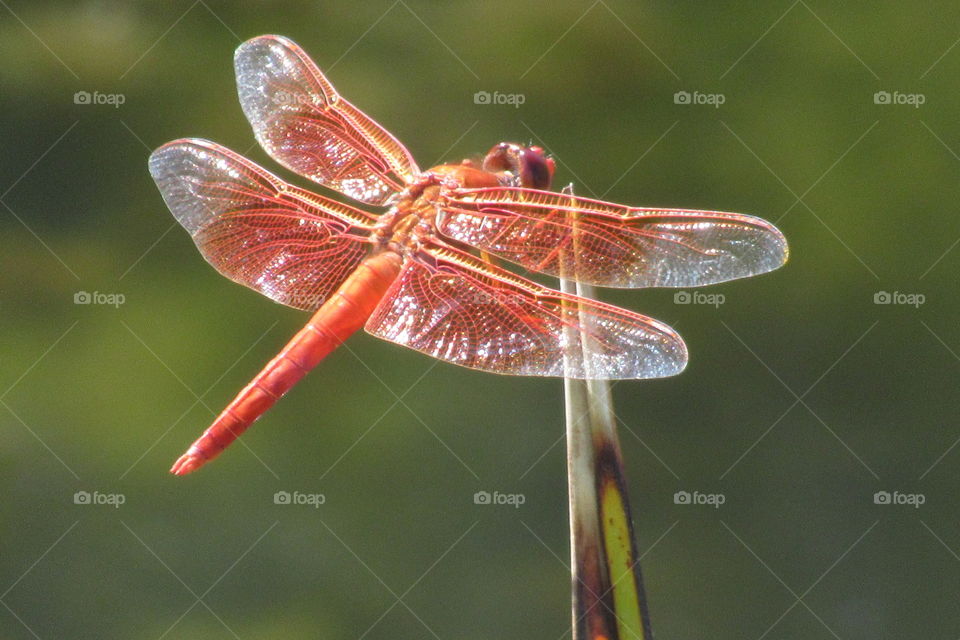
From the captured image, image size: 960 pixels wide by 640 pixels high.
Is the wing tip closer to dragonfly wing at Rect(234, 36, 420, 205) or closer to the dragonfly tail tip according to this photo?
dragonfly wing at Rect(234, 36, 420, 205)

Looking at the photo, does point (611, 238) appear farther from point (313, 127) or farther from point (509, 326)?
point (313, 127)

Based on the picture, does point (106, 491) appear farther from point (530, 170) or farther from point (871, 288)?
point (871, 288)

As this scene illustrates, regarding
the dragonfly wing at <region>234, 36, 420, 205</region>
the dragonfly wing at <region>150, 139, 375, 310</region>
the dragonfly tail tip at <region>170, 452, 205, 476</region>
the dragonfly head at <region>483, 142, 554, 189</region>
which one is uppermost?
the dragonfly head at <region>483, 142, 554, 189</region>

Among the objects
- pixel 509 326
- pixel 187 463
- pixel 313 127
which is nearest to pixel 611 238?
pixel 509 326

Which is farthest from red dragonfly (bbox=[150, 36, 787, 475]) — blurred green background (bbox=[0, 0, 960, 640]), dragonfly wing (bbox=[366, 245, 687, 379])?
blurred green background (bbox=[0, 0, 960, 640])

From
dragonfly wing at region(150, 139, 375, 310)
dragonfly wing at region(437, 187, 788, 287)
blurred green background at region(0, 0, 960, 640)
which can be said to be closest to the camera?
dragonfly wing at region(437, 187, 788, 287)

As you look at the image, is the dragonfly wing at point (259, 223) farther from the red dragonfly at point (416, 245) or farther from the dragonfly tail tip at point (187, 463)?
the dragonfly tail tip at point (187, 463)

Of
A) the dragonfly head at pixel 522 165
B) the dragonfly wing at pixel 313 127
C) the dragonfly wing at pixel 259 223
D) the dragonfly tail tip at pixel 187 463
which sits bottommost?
the dragonfly tail tip at pixel 187 463

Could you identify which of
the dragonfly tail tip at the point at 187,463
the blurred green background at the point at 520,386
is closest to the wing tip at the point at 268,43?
the blurred green background at the point at 520,386
